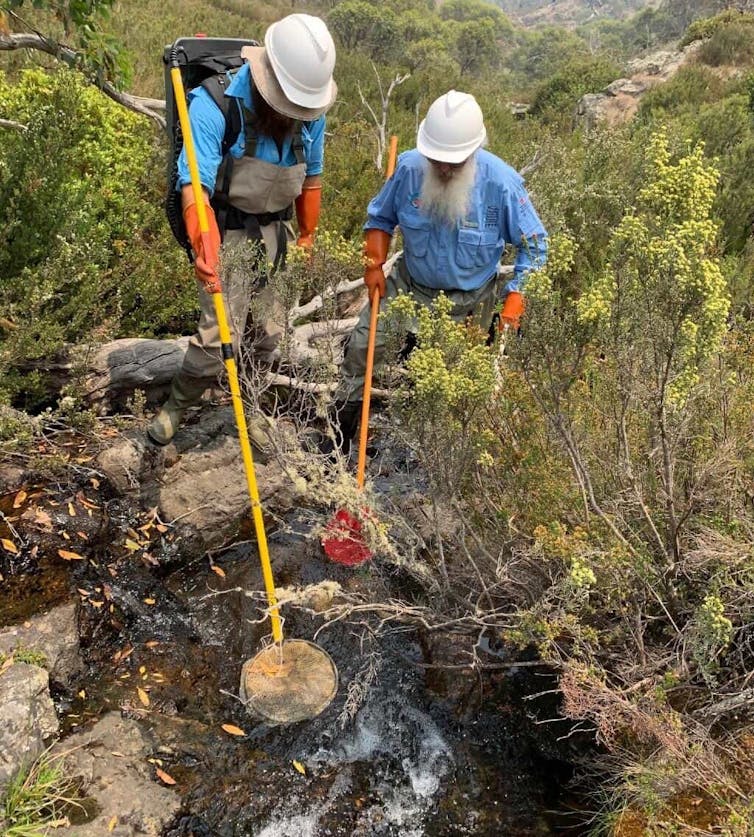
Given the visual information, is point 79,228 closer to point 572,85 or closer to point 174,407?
point 174,407

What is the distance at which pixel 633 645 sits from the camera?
102 inches

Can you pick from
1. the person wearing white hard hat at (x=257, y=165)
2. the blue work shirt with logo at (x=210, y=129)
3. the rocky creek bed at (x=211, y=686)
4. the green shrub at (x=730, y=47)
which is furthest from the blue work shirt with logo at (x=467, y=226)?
the green shrub at (x=730, y=47)

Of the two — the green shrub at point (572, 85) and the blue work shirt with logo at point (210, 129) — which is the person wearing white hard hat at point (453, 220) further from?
the green shrub at point (572, 85)

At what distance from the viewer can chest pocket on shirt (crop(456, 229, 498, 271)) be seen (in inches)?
140

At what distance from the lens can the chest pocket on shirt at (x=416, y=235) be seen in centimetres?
360

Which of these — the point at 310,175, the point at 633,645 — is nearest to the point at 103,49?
the point at 310,175

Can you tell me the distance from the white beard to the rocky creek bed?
1935mm

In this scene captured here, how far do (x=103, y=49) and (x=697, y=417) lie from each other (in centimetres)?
391

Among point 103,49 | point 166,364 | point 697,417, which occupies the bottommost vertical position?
point 166,364

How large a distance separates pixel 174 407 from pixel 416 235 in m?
1.77

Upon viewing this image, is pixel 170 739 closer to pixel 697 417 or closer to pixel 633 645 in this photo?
pixel 633 645

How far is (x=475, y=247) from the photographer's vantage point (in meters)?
3.60

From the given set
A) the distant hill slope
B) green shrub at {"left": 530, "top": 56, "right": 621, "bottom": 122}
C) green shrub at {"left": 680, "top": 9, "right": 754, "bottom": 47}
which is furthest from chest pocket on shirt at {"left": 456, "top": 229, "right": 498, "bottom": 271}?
the distant hill slope

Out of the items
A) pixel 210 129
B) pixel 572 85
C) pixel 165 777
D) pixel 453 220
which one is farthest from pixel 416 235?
pixel 572 85
